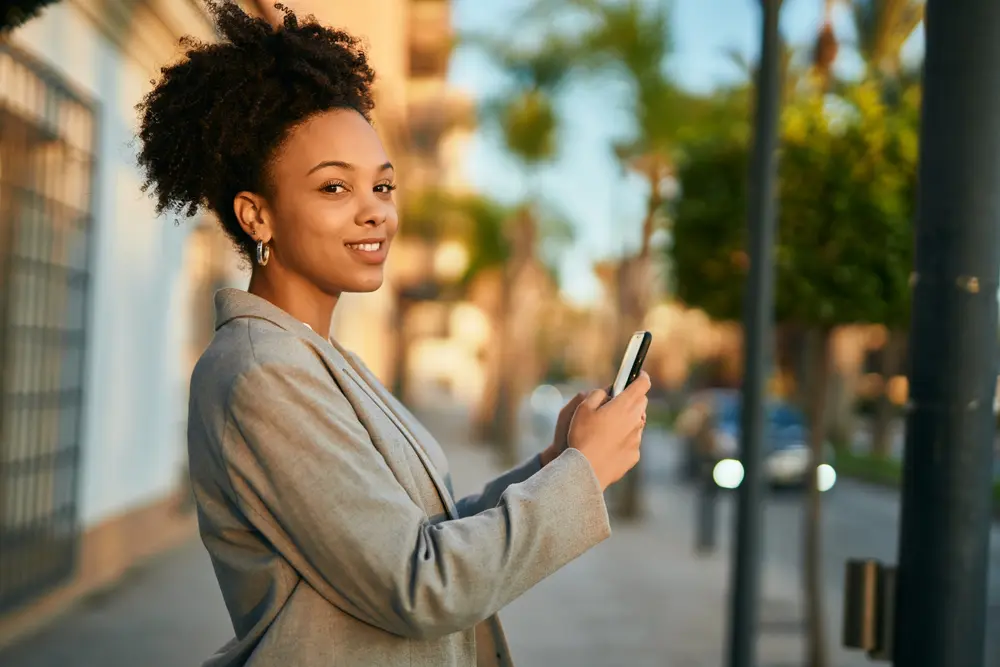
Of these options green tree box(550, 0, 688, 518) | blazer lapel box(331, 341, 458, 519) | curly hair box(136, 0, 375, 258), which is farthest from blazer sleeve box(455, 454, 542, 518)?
green tree box(550, 0, 688, 518)

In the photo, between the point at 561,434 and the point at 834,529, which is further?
the point at 834,529

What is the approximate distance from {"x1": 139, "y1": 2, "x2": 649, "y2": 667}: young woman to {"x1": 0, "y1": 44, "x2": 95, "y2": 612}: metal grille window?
5.03 meters

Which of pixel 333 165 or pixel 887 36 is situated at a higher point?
pixel 887 36

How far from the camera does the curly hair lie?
1.75 m

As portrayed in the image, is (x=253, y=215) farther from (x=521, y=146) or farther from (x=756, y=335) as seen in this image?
(x=521, y=146)

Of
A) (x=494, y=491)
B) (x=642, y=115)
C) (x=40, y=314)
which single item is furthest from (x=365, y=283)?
(x=642, y=115)

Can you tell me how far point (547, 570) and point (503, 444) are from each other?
2222cm

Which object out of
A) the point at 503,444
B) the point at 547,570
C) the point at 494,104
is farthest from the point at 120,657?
the point at 503,444

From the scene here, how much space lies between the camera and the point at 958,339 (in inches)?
93.8

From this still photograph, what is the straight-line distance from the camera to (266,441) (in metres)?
1.52

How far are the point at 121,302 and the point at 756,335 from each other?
224 inches

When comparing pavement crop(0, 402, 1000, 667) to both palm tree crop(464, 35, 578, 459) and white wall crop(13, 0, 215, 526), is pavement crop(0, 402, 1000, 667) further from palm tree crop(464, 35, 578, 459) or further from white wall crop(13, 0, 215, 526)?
palm tree crop(464, 35, 578, 459)

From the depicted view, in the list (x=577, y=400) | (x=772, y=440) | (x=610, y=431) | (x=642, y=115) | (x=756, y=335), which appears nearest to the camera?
(x=610, y=431)

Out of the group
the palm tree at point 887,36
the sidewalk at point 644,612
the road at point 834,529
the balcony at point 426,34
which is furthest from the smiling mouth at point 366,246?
the balcony at point 426,34
